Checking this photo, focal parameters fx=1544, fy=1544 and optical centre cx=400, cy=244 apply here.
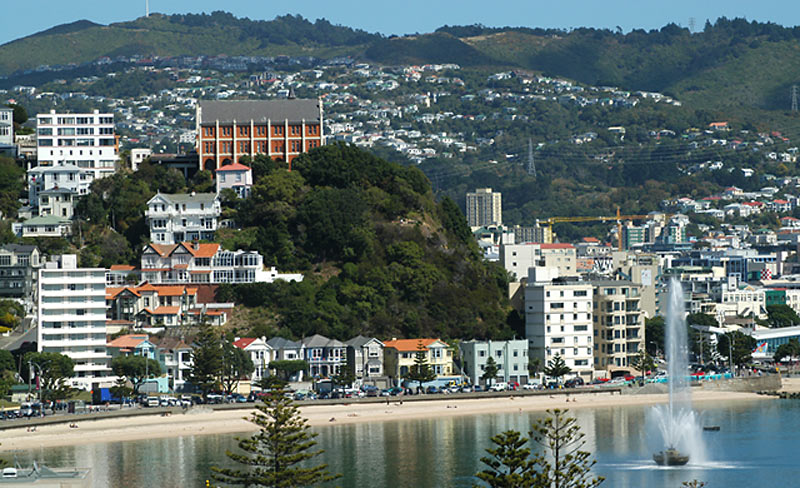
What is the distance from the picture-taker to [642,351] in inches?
4454

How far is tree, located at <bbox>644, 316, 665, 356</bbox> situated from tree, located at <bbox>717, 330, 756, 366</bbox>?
4.74 meters

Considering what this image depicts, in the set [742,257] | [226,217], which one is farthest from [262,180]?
[742,257]

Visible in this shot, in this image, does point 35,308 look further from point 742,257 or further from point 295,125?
point 742,257

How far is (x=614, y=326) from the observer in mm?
113938

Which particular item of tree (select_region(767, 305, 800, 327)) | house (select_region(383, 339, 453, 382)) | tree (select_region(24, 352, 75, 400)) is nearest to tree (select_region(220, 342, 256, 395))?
tree (select_region(24, 352, 75, 400))

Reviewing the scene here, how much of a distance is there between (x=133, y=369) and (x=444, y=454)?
27943 mm

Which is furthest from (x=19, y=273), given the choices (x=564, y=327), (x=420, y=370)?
(x=564, y=327)

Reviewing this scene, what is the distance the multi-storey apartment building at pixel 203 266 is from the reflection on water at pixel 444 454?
21.1 m

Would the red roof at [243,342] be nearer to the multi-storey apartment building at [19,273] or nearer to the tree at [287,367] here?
the tree at [287,367]

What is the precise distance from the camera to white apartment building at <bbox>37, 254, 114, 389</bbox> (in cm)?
10031

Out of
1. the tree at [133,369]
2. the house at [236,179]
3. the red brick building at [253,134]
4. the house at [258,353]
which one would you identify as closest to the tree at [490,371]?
the house at [258,353]

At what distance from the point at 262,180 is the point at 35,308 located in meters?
19.8

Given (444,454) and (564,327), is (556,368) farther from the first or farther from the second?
(444,454)

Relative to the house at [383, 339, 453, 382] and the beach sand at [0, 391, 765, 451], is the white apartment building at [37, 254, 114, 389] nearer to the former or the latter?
the beach sand at [0, 391, 765, 451]
